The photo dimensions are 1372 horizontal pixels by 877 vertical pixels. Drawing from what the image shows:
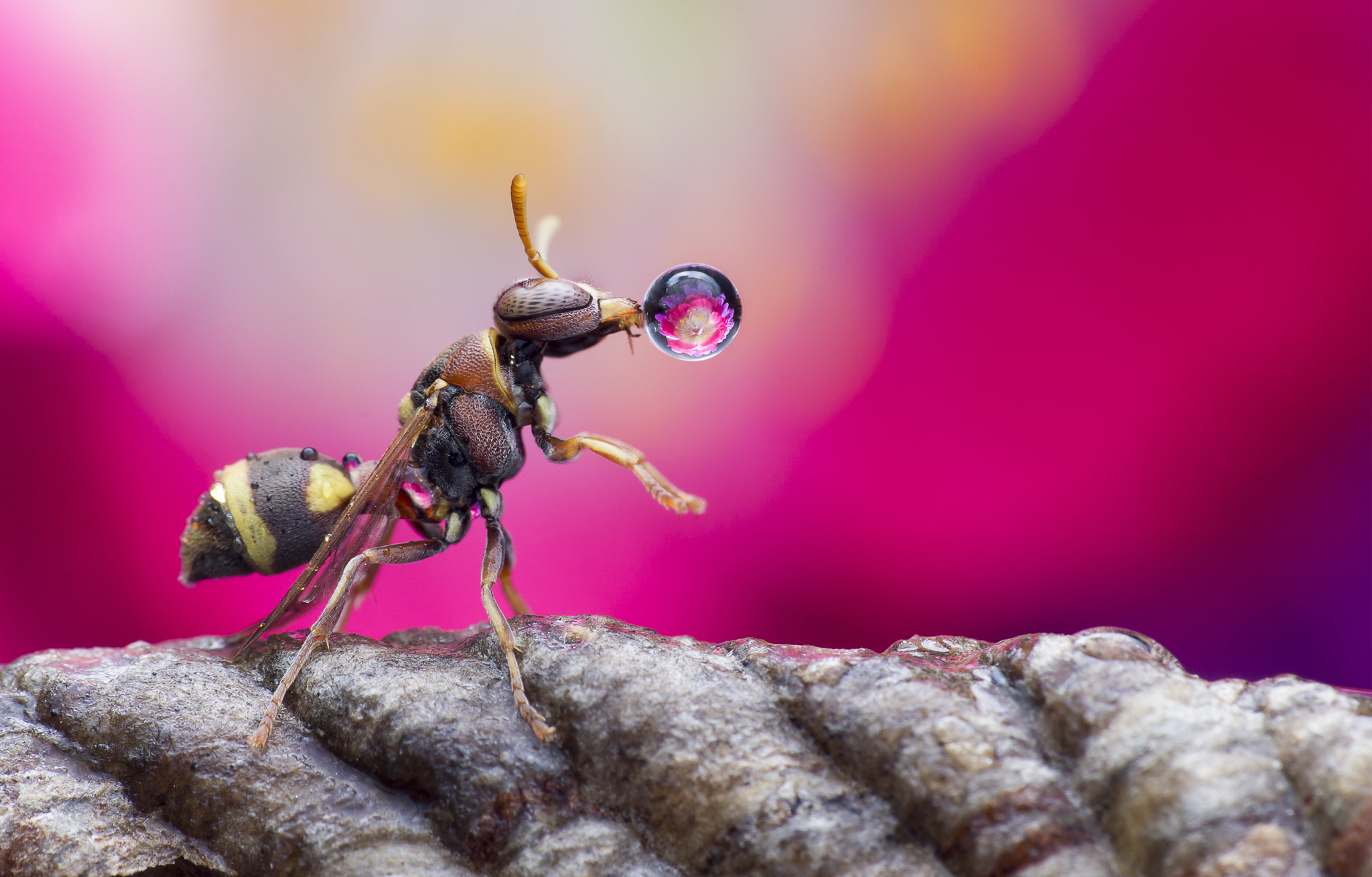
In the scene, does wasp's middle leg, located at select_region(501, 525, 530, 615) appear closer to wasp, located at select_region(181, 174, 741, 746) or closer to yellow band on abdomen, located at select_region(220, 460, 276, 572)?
wasp, located at select_region(181, 174, 741, 746)

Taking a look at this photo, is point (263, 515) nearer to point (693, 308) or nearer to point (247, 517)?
point (247, 517)

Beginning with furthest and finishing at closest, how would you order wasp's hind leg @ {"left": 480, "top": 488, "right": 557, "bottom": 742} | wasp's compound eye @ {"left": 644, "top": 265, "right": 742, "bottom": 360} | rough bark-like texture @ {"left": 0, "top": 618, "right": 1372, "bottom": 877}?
wasp's compound eye @ {"left": 644, "top": 265, "right": 742, "bottom": 360}
wasp's hind leg @ {"left": 480, "top": 488, "right": 557, "bottom": 742}
rough bark-like texture @ {"left": 0, "top": 618, "right": 1372, "bottom": 877}

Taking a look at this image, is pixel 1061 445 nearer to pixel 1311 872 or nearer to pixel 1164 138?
pixel 1164 138

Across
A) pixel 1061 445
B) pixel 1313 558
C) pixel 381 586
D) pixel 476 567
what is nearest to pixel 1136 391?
pixel 1061 445

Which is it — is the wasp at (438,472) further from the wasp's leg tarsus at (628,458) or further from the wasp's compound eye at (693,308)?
the wasp's compound eye at (693,308)

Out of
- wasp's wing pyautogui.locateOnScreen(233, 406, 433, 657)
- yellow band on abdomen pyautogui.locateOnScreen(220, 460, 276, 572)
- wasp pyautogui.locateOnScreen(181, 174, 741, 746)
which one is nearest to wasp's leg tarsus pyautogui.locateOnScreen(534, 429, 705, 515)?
wasp pyautogui.locateOnScreen(181, 174, 741, 746)

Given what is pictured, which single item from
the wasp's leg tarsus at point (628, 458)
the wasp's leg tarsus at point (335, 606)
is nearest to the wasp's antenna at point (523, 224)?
the wasp's leg tarsus at point (628, 458)
